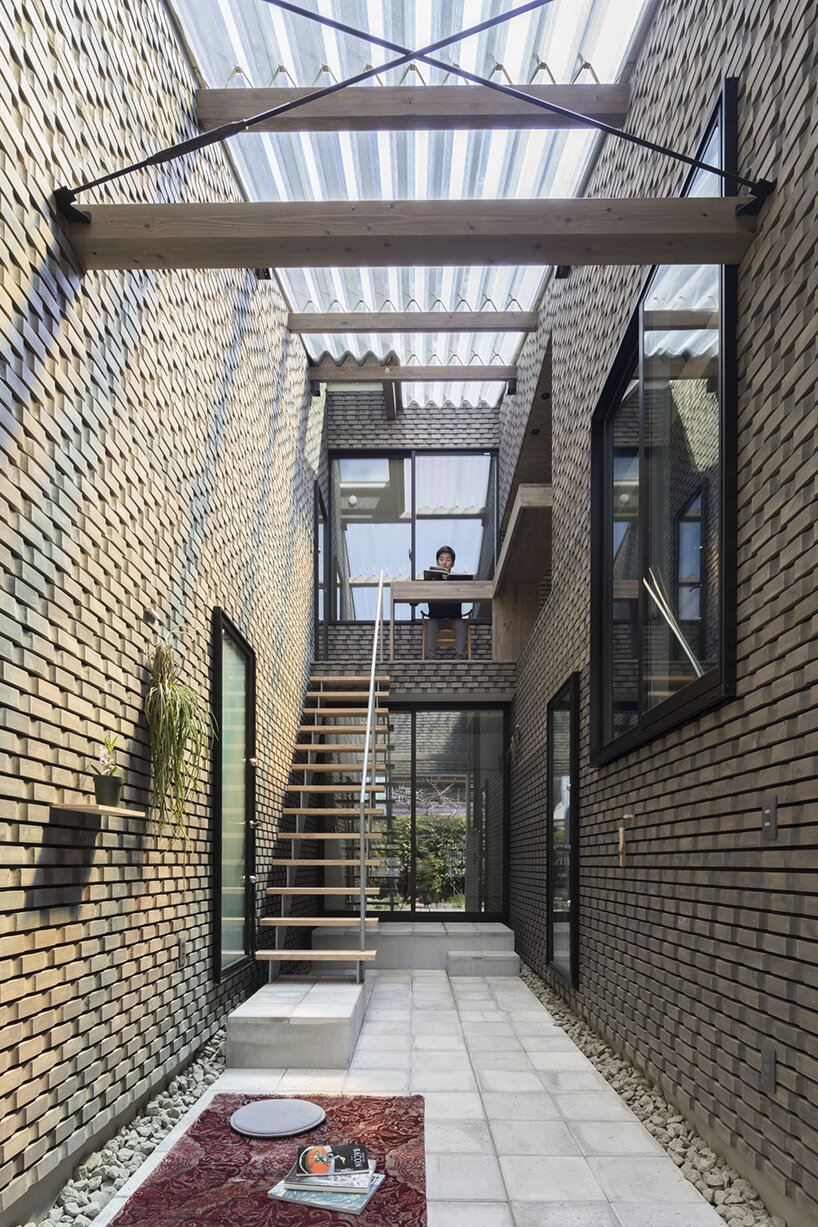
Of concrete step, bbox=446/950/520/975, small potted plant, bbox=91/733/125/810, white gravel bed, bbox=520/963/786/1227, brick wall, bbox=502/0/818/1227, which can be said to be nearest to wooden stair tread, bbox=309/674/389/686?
concrete step, bbox=446/950/520/975

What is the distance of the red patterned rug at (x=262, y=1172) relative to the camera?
9.41ft

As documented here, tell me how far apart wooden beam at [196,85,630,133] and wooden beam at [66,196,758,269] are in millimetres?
2302

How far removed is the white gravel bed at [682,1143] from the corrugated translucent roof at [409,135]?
4270mm

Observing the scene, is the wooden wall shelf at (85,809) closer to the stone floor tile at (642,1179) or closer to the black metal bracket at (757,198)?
the stone floor tile at (642,1179)

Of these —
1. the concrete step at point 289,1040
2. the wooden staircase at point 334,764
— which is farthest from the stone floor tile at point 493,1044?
the wooden staircase at point 334,764

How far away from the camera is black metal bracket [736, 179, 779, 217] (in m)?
2.89

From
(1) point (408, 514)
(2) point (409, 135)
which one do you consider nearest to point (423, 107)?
(2) point (409, 135)

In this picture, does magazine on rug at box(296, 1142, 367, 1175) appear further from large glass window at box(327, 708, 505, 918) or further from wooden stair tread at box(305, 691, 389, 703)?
large glass window at box(327, 708, 505, 918)

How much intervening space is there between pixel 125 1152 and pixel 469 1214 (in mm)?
1248

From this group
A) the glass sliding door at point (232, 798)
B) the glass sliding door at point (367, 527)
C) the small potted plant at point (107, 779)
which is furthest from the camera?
the glass sliding door at point (367, 527)

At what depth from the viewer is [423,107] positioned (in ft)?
16.9

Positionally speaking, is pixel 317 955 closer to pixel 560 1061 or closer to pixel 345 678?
pixel 560 1061

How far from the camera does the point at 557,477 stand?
7.41 m

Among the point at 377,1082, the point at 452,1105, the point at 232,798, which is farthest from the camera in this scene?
the point at 232,798
